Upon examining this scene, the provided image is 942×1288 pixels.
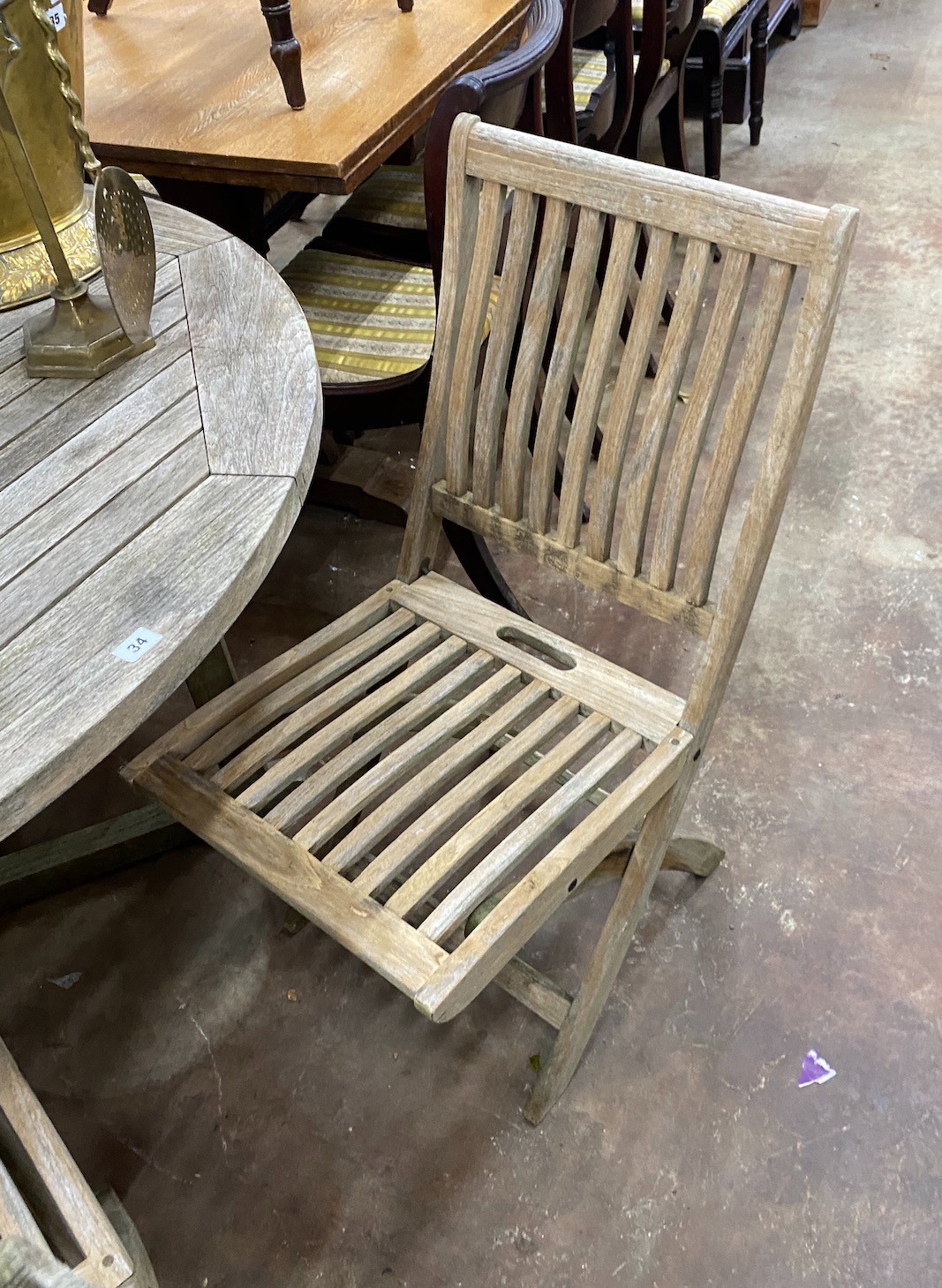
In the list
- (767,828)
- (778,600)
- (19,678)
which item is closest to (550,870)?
(19,678)

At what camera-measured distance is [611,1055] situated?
4.43 feet

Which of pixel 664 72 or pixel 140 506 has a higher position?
pixel 664 72

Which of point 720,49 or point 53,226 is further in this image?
point 720,49

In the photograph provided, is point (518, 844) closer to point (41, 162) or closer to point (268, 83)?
point (41, 162)

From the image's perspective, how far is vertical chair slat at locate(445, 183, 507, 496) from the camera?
111 centimetres

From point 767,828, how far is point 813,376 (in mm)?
887

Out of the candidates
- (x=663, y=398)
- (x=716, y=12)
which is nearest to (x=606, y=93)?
(x=716, y=12)

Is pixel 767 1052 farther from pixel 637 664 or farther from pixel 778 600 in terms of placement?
pixel 778 600

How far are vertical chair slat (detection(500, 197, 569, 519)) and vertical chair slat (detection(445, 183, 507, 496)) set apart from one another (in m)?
0.05

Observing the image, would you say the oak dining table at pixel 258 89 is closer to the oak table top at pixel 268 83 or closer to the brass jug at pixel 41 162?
the oak table top at pixel 268 83

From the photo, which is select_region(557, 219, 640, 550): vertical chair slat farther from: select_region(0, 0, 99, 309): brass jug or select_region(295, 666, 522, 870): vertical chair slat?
select_region(0, 0, 99, 309): brass jug

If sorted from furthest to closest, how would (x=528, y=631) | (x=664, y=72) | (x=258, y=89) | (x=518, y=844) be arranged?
1. (x=664, y=72)
2. (x=258, y=89)
3. (x=528, y=631)
4. (x=518, y=844)

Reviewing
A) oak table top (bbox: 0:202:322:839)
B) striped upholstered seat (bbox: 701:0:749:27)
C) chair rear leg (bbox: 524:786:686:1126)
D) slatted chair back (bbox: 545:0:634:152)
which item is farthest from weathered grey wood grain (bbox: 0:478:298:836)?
striped upholstered seat (bbox: 701:0:749:27)

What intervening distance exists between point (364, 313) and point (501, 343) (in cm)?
73
